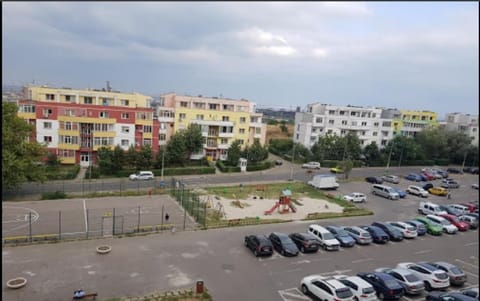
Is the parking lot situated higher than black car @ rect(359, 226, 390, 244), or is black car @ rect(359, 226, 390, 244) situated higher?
black car @ rect(359, 226, 390, 244)

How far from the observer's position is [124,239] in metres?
A: 16.4

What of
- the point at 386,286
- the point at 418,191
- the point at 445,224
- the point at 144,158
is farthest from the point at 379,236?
the point at 144,158

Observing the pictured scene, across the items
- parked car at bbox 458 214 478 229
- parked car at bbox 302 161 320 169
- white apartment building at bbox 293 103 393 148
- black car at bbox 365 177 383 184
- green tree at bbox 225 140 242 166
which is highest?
white apartment building at bbox 293 103 393 148

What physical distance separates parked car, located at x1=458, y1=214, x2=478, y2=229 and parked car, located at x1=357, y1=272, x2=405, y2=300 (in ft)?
39.0

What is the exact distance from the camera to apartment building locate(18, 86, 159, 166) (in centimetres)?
3212

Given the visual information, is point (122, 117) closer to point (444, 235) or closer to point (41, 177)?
point (41, 177)

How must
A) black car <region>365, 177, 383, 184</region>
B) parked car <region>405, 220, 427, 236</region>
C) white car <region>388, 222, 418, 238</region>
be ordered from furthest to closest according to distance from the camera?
black car <region>365, 177, 383, 184</region>, parked car <region>405, 220, 427, 236</region>, white car <region>388, 222, 418, 238</region>

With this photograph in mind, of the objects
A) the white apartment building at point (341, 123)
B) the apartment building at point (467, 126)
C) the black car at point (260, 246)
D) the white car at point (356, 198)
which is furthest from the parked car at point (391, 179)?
the apartment building at point (467, 126)

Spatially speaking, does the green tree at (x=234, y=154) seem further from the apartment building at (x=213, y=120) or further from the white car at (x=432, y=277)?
the white car at (x=432, y=277)

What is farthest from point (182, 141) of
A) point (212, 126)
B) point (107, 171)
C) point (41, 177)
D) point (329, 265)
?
point (329, 265)

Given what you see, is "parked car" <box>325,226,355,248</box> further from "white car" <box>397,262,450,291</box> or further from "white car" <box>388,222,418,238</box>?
"white car" <box>397,262,450,291</box>

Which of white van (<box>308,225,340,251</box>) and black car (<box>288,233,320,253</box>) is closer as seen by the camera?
black car (<box>288,233,320,253</box>)

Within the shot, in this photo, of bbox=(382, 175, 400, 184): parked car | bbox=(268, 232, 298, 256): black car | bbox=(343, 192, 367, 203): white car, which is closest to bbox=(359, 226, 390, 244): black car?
bbox=(268, 232, 298, 256): black car

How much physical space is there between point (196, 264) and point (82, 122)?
80.0 feet
